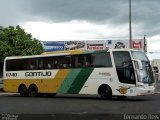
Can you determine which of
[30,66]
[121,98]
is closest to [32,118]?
[121,98]

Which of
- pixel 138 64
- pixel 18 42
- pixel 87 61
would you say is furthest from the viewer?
pixel 18 42

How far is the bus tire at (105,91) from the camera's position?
29.2 m

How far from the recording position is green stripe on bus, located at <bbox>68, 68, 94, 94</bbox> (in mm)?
30450

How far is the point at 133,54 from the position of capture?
2866 cm

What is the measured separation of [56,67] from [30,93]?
376 centimetres

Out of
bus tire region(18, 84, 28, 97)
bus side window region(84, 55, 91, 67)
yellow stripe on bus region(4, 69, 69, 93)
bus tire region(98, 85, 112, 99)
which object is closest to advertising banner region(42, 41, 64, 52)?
yellow stripe on bus region(4, 69, 69, 93)

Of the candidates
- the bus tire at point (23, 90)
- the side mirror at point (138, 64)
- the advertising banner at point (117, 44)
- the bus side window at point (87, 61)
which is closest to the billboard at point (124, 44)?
the advertising banner at point (117, 44)

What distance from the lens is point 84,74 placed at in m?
30.7

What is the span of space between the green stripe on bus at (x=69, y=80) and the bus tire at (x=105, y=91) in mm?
2042

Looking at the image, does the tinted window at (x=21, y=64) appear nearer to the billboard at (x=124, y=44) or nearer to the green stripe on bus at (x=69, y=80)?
the green stripe on bus at (x=69, y=80)

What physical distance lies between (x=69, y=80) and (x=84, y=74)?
1608mm

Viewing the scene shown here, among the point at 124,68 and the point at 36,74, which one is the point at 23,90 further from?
the point at 124,68

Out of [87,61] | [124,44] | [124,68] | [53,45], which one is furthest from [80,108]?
[53,45]

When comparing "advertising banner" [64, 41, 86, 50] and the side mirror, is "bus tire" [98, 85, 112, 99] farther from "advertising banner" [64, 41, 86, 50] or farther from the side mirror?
"advertising banner" [64, 41, 86, 50]
